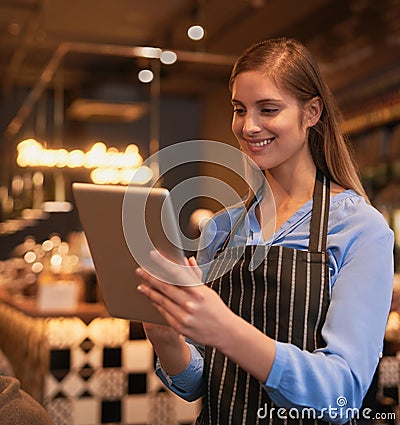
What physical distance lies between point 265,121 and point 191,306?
45cm

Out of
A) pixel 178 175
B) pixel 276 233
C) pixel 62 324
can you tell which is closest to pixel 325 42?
pixel 178 175

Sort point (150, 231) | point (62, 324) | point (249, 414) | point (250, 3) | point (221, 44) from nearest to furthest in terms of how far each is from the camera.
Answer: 1. point (150, 231)
2. point (249, 414)
3. point (62, 324)
4. point (250, 3)
5. point (221, 44)

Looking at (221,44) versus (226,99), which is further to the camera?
(226,99)

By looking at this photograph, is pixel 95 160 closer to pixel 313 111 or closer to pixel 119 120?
pixel 119 120

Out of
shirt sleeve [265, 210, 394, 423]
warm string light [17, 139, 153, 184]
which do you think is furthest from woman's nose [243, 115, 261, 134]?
warm string light [17, 139, 153, 184]

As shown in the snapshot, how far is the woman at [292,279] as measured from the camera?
1.25 m

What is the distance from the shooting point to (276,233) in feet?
4.91

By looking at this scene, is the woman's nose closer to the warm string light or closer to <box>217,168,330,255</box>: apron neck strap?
<box>217,168,330,255</box>: apron neck strap

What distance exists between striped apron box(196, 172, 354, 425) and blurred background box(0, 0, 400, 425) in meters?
2.13

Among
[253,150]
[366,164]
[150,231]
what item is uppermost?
[366,164]

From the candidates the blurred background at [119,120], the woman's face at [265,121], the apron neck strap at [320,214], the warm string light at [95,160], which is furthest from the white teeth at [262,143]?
the warm string light at [95,160]

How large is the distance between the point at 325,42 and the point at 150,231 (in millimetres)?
5337

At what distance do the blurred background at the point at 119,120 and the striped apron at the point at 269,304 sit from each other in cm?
213

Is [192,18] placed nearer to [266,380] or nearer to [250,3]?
[250,3]
